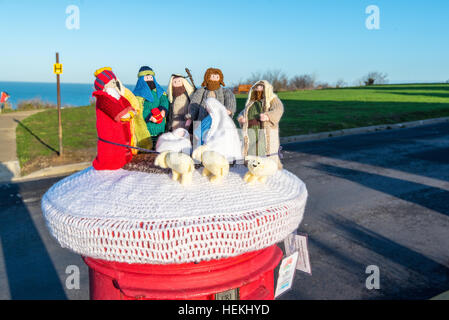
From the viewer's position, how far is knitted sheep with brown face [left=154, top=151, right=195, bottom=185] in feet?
4.30

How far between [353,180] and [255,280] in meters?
6.19

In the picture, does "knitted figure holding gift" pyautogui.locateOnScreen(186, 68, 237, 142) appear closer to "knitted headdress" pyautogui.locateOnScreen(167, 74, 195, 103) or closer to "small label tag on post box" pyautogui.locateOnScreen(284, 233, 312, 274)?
"knitted headdress" pyautogui.locateOnScreen(167, 74, 195, 103)

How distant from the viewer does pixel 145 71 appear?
2383 mm

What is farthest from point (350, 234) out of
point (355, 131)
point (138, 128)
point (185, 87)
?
point (355, 131)

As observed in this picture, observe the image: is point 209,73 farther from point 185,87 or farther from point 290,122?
point 290,122

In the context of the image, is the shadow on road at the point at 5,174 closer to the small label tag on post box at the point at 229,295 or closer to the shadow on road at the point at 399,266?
the shadow on road at the point at 399,266

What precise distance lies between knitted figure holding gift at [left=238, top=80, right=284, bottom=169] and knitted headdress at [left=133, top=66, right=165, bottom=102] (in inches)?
21.4

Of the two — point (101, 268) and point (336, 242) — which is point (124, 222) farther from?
point (336, 242)

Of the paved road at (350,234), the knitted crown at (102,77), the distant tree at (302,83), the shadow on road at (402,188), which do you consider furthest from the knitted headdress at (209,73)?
the distant tree at (302,83)

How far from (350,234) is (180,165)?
399 cm

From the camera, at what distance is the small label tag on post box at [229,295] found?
1.33m

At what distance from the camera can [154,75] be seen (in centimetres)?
240

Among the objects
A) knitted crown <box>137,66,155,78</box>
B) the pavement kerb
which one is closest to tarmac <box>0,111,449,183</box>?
the pavement kerb

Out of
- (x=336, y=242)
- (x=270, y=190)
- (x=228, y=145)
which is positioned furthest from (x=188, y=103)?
(x=336, y=242)
